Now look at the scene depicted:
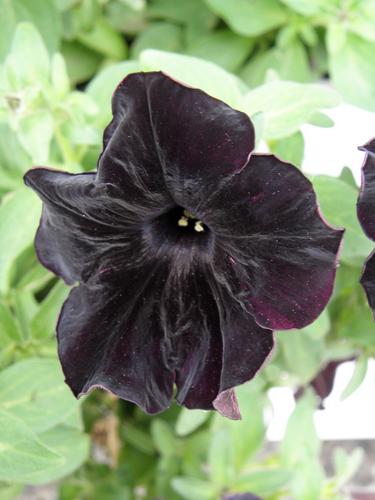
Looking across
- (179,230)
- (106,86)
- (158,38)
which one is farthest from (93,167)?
(158,38)

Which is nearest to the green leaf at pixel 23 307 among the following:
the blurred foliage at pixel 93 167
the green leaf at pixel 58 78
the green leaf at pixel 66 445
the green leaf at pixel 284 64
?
the blurred foliage at pixel 93 167

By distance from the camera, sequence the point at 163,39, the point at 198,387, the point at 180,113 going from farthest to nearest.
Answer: the point at 163,39 < the point at 198,387 < the point at 180,113

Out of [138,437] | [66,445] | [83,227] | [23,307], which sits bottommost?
[138,437]

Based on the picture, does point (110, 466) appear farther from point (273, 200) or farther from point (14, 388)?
point (273, 200)

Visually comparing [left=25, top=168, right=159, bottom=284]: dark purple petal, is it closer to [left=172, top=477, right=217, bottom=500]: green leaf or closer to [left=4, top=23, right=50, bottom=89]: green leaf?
[left=4, top=23, right=50, bottom=89]: green leaf

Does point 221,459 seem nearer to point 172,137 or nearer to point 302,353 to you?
point 302,353

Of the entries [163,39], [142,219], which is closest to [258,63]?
[163,39]

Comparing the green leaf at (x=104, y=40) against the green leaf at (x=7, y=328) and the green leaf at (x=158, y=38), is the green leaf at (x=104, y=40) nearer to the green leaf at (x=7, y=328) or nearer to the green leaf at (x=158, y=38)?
the green leaf at (x=158, y=38)
